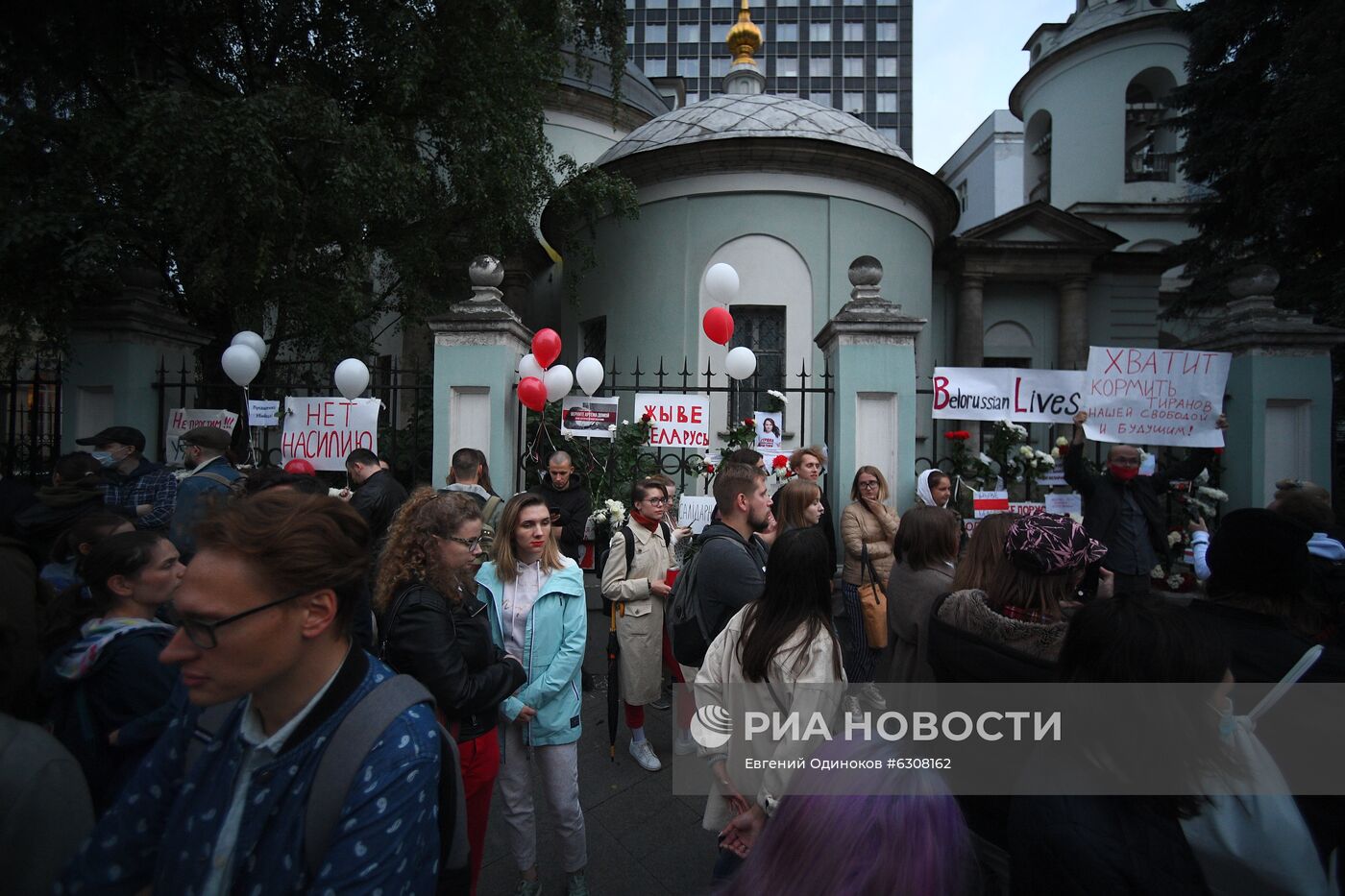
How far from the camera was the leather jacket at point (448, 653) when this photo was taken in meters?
2.48

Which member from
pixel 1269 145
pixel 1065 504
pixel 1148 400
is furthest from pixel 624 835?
pixel 1269 145

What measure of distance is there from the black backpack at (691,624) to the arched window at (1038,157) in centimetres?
2562

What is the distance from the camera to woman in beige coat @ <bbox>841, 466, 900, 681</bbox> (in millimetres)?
5289

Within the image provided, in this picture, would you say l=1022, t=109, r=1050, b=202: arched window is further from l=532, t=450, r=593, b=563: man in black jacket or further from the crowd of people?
the crowd of people

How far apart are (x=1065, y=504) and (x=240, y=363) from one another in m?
8.33

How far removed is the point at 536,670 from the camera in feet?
10.8

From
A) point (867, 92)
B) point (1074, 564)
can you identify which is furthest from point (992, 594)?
point (867, 92)

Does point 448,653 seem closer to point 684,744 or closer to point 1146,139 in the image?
point 684,744

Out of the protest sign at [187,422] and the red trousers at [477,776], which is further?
the protest sign at [187,422]

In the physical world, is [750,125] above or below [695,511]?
above

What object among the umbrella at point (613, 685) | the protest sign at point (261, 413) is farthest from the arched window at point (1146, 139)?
the protest sign at point (261, 413)

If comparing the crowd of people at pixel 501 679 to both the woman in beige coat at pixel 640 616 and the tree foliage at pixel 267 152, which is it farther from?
the tree foliage at pixel 267 152

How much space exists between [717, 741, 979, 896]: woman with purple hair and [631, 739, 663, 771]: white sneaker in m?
3.66

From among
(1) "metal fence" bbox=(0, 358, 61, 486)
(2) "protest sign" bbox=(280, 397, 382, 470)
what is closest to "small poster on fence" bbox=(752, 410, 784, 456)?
(2) "protest sign" bbox=(280, 397, 382, 470)
